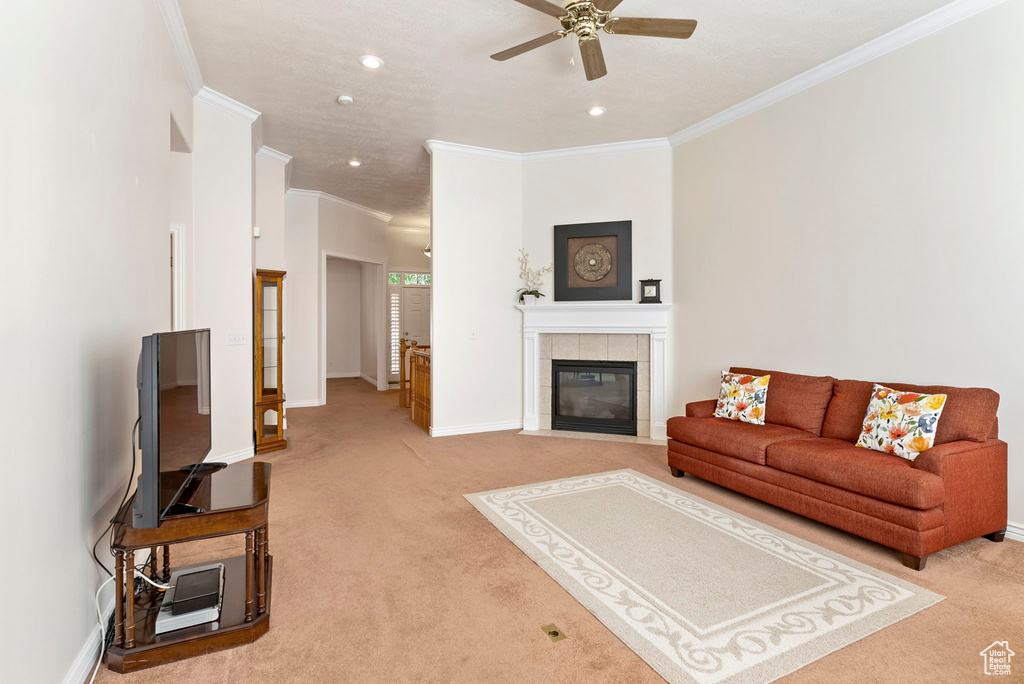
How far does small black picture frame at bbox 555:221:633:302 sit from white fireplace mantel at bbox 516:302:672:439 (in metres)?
0.14

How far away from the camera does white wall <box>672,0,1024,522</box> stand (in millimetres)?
2938

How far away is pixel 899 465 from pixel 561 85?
3457 millimetres

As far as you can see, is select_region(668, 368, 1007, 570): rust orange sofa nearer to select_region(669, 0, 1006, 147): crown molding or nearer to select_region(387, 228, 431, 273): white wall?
select_region(669, 0, 1006, 147): crown molding

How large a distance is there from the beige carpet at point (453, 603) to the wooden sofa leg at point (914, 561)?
0.05 m

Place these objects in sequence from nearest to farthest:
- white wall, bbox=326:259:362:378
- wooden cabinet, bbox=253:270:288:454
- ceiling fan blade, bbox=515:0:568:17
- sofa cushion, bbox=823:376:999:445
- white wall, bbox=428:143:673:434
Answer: ceiling fan blade, bbox=515:0:568:17
sofa cushion, bbox=823:376:999:445
wooden cabinet, bbox=253:270:288:454
white wall, bbox=428:143:673:434
white wall, bbox=326:259:362:378

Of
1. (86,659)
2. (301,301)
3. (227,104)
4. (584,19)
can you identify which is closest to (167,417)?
(86,659)

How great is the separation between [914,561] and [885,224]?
218 cm

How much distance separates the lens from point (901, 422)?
2.94 meters

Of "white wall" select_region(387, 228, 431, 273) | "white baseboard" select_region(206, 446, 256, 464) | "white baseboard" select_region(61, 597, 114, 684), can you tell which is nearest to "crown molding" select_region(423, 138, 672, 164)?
"white baseboard" select_region(206, 446, 256, 464)

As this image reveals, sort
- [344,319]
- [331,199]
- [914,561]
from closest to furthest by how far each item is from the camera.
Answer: [914,561], [331,199], [344,319]

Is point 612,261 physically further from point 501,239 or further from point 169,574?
point 169,574

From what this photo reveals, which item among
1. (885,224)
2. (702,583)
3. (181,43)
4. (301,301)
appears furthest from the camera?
(301,301)

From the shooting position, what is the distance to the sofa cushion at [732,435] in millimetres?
3402

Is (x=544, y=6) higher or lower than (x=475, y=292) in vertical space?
higher
